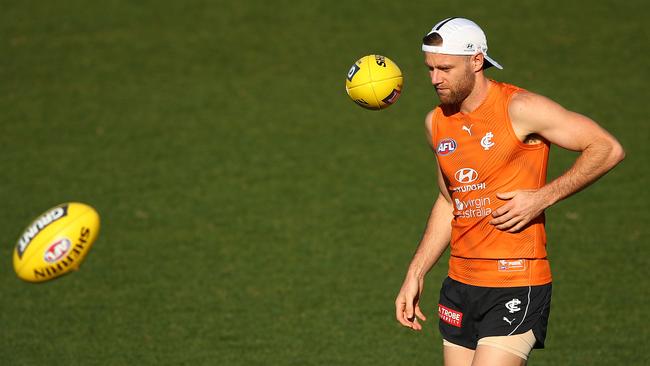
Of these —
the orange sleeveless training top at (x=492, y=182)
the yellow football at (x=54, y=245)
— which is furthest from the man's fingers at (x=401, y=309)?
the yellow football at (x=54, y=245)

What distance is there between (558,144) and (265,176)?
22.9 ft

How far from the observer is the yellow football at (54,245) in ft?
24.0

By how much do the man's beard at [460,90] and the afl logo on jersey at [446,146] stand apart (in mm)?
251

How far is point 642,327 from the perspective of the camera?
7750 millimetres

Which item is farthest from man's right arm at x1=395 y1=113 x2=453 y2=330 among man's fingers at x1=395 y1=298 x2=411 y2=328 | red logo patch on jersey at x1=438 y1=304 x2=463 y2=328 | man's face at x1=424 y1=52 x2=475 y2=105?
man's face at x1=424 y1=52 x2=475 y2=105

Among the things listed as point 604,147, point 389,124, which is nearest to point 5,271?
point 389,124

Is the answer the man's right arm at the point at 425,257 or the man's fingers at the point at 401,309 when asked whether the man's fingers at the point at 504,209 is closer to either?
the man's right arm at the point at 425,257

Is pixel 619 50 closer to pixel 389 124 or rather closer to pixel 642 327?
pixel 389 124

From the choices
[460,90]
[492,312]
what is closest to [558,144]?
[460,90]

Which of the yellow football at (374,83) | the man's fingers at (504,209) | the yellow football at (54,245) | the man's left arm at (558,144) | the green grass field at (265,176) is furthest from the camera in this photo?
the green grass field at (265,176)

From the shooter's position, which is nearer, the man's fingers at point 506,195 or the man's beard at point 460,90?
the man's fingers at point 506,195

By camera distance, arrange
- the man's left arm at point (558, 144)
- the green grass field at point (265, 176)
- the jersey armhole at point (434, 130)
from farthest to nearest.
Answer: the green grass field at point (265, 176) < the jersey armhole at point (434, 130) < the man's left arm at point (558, 144)

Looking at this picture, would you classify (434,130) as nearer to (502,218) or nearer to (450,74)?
(450,74)

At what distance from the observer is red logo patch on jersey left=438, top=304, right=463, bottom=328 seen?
5062mm
